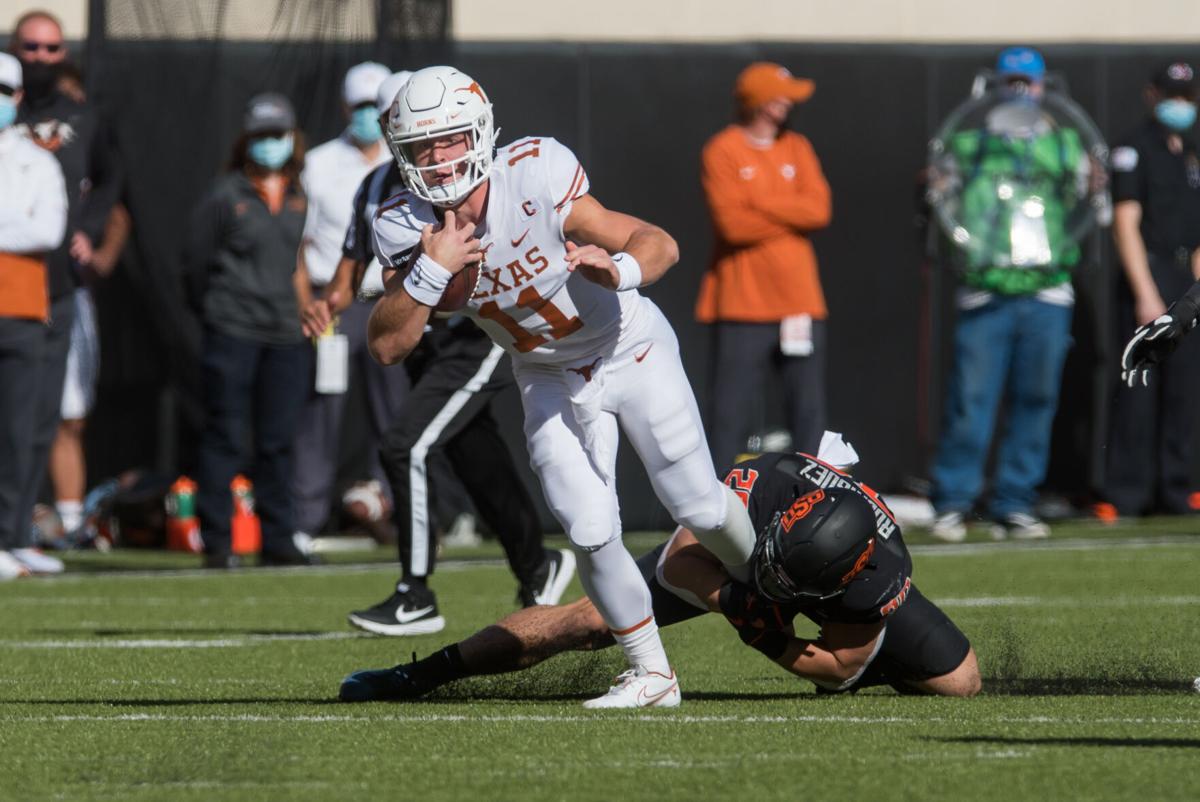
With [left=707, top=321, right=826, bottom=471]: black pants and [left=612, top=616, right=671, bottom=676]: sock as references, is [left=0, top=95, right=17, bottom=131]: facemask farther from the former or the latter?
[left=612, top=616, right=671, bottom=676]: sock

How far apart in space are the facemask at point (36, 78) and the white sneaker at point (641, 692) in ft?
21.1

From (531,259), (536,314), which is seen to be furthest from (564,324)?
(531,259)

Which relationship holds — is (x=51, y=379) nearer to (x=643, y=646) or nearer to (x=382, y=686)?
(x=382, y=686)

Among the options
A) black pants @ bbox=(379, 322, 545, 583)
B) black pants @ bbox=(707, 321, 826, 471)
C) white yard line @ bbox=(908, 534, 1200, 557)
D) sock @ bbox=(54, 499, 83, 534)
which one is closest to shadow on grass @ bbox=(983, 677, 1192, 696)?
black pants @ bbox=(379, 322, 545, 583)

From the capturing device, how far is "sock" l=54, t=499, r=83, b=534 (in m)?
11.9

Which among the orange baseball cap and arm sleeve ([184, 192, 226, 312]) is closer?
arm sleeve ([184, 192, 226, 312])

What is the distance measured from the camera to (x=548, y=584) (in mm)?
8055

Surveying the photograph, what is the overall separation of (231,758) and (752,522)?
1741 millimetres

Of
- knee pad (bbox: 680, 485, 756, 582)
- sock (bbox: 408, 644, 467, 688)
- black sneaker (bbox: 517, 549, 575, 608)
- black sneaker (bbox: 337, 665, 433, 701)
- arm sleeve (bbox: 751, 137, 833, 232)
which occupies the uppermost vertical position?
arm sleeve (bbox: 751, 137, 833, 232)

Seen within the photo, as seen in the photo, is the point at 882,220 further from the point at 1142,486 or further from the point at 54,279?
the point at 54,279

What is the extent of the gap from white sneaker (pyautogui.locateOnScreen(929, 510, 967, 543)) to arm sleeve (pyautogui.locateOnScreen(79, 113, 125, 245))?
14.8ft

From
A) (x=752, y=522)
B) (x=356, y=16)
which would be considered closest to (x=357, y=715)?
(x=752, y=522)

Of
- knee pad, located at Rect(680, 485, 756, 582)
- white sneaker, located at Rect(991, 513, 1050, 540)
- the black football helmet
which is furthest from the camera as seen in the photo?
white sneaker, located at Rect(991, 513, 1050, 540)

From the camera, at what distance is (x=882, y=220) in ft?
45.0
